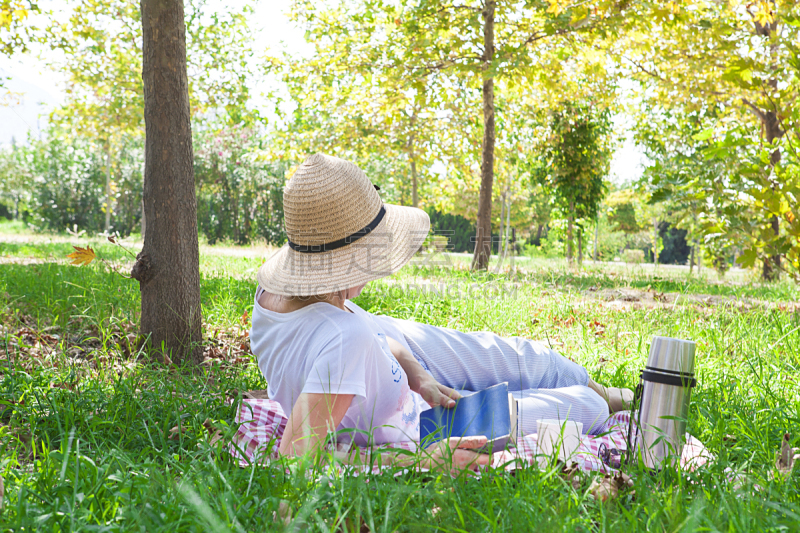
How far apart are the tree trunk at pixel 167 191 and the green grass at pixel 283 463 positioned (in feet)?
0.87

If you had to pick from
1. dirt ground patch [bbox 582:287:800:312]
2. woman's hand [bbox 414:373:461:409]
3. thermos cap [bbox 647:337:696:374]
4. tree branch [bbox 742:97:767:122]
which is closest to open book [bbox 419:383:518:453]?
woman's hand [bbox 414:373:461:409]

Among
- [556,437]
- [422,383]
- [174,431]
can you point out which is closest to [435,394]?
[422,383]

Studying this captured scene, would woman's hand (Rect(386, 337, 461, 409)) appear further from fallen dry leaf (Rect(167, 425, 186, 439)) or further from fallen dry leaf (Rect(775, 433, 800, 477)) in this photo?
fallen dry leaf (Rect(775, 433, 800, 477))

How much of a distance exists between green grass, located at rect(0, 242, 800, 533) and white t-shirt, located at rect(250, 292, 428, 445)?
0.27 meters

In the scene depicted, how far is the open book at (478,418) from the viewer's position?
6.64 ft

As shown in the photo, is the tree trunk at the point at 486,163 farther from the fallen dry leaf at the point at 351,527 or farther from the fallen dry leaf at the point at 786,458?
the fallen dry leaf at the point at 351,527

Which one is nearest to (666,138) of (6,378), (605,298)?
(605,298)

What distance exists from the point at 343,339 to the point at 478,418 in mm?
729

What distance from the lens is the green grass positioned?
136 centimetres

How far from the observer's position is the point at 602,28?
256 inches

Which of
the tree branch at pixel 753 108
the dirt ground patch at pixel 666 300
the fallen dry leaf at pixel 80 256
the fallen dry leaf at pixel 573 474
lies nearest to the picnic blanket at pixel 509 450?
the fallen dry leaf at pixel 573 474

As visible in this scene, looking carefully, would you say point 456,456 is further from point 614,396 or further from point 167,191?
point 167,191

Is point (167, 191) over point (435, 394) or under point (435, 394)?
over

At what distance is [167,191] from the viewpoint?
312 centimetres
